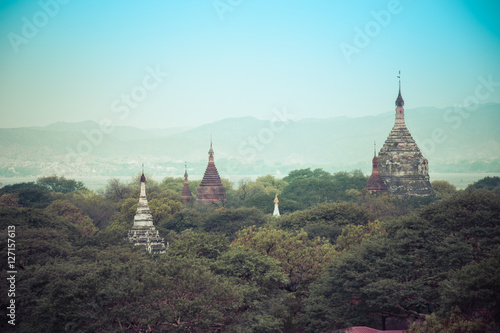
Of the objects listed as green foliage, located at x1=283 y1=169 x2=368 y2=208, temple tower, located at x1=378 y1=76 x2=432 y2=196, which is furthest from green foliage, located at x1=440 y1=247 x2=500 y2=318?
green foliage, located at x1=283 y1=169 x2=368 y2=208

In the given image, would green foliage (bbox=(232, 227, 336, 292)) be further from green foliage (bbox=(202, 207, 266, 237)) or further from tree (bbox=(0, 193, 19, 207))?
tree (bbox=(0, 193, 19, 207))

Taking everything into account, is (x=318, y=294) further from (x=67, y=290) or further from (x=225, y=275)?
(x=67, y=290)

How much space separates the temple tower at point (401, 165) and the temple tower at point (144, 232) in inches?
1694

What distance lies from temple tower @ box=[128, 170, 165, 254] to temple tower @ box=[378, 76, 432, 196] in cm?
4302

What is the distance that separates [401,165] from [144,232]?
45131mm

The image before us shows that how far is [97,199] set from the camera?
286ft

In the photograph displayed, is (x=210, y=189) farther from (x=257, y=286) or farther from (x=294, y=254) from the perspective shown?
(x=257, y=286)

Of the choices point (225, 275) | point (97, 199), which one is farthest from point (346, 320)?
point (97, 199)

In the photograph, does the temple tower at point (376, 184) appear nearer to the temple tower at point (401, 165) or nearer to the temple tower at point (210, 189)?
the temple tower at point (401, 165)

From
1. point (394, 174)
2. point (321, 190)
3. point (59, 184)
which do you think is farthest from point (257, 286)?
point (59, 184)

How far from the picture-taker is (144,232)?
50.1 meters

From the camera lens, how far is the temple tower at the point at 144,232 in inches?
1955

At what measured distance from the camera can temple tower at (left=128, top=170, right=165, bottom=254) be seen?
4966 centimetres

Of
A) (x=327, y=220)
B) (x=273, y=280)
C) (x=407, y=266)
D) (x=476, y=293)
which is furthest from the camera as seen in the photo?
(x=327, y=220)
